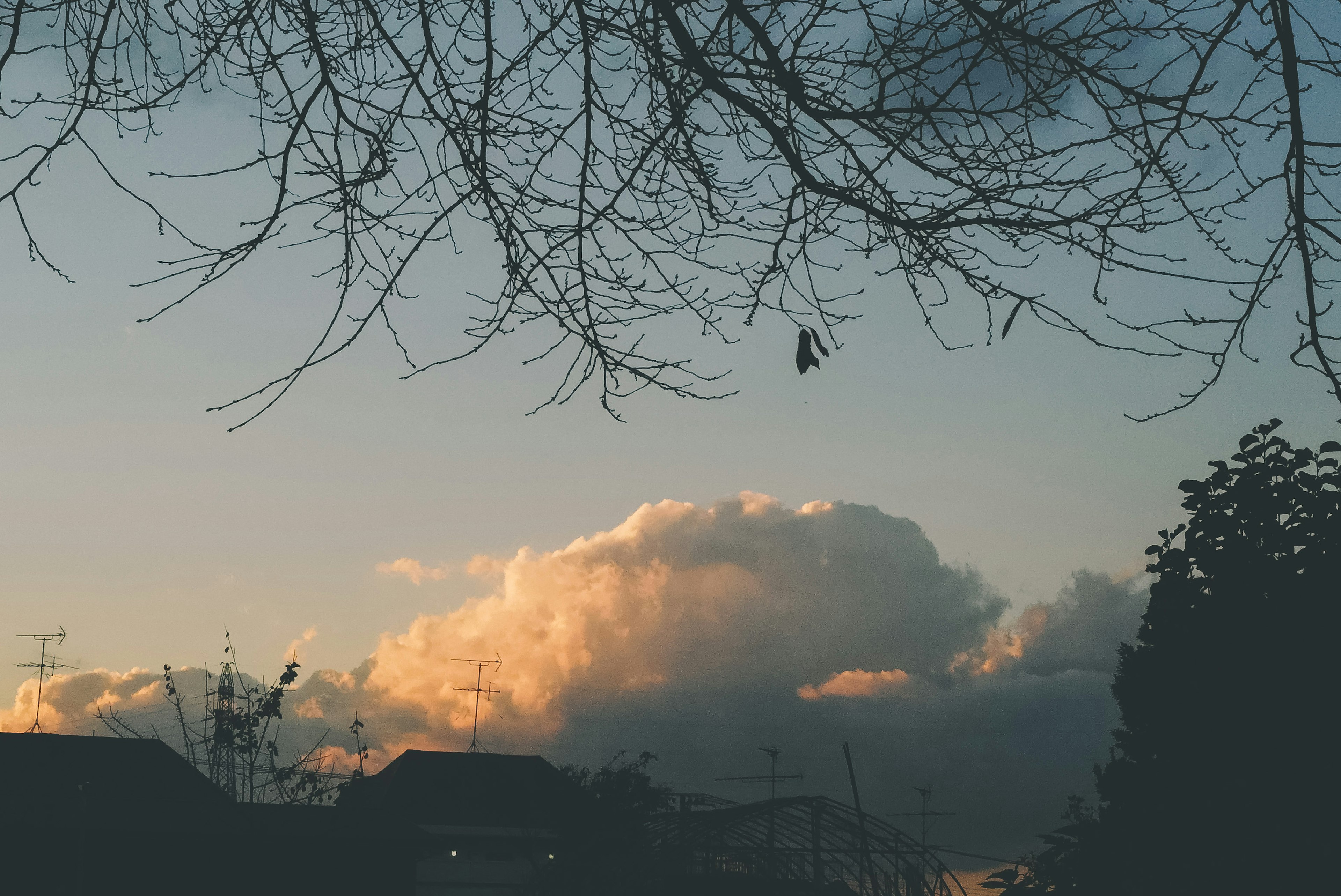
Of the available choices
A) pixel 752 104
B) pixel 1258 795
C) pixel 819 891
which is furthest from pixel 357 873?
pixel 752 104

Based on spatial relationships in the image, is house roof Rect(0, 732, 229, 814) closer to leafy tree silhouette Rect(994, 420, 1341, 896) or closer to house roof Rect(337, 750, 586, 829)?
house roof Rect(337, 750, 586, 829)

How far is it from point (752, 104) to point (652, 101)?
0.77 metres

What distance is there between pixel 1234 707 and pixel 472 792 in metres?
37.0

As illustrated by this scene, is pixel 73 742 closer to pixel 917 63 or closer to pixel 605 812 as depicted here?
pixel 605 812

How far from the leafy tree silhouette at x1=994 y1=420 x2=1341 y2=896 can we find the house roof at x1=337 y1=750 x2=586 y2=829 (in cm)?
3091

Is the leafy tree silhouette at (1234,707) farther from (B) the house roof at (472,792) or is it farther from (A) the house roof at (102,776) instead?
(B) the house roof at (472,792)

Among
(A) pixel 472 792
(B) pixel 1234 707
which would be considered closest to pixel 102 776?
(A) pixel 472 792

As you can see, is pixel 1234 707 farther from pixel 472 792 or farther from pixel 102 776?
pixel 472 792

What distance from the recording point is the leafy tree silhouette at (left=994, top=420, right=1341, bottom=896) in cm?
594

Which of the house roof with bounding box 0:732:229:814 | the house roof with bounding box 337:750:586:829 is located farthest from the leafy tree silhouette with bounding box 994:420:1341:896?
the house roof with bounding box 337:750:586:829

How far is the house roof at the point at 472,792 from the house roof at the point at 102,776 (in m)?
9.98

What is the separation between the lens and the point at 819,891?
13.6 meters

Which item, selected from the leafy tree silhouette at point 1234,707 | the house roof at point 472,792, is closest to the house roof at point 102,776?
the house roof at point 472,792

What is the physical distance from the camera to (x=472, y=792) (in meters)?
40.6
